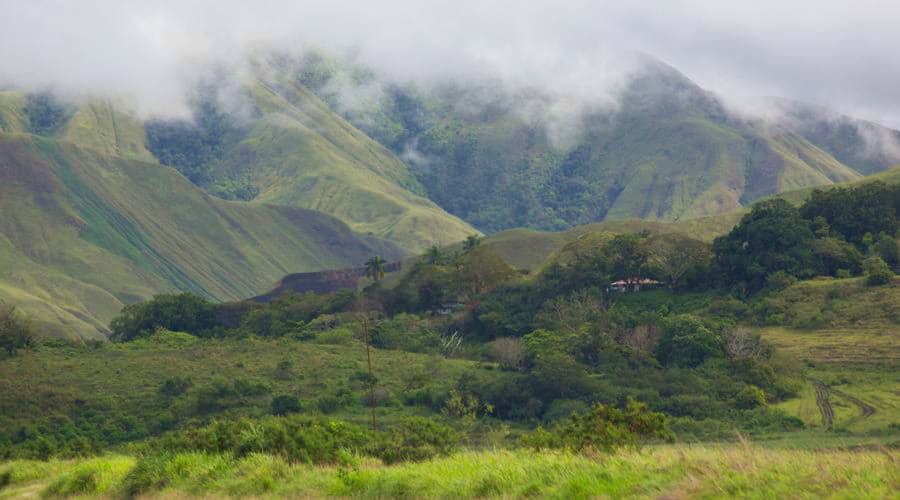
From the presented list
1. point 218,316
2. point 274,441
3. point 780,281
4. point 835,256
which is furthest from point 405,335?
point 274,441

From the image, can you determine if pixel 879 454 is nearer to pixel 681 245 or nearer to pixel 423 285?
pixel 681 245

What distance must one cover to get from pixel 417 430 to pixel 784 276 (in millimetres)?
74158

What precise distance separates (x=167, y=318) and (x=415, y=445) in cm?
11410

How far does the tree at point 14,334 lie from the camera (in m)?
118

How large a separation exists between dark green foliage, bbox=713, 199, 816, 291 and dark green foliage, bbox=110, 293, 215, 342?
70.2m

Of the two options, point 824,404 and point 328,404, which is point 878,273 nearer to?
point 824,404

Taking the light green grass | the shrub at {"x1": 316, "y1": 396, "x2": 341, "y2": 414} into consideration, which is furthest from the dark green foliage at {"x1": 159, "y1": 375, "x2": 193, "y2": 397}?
the shrub at {"x1": 316, "y1": 396, "x2": 341, "y2": 414}

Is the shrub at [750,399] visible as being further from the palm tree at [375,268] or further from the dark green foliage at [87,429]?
the palm tree at [375,268]

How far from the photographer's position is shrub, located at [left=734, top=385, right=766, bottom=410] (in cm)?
8212

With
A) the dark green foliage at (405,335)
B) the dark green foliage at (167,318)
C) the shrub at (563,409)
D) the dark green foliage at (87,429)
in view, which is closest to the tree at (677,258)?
the dark green foliage at (405,335)

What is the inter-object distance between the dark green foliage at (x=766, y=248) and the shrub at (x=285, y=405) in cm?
5363

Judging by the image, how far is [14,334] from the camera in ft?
393

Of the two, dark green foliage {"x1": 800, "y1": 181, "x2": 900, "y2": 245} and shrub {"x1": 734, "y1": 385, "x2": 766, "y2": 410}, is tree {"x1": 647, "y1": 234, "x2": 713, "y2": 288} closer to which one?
dark green foliage {"x1": 800, "y1": 181, "x2": 900, "y2": 245}

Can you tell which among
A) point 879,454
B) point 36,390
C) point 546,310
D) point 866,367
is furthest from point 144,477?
point 546,310
